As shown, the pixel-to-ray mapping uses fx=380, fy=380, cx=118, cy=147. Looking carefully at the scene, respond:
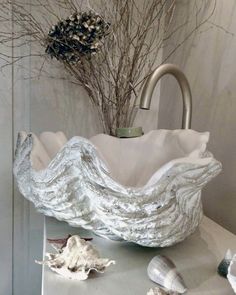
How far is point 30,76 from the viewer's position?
1.16 metres

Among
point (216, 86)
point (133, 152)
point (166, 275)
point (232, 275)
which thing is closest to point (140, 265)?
point (166, 275)

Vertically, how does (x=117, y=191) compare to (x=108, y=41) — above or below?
below

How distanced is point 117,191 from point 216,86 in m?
0.52

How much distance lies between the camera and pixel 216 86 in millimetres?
995

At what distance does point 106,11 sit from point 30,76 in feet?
0.99

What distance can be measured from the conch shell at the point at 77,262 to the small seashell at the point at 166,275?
0.07m

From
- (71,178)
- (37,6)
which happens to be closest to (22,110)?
(37,6)

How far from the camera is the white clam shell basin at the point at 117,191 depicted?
2.00ft

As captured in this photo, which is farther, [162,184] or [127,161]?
[127,161]

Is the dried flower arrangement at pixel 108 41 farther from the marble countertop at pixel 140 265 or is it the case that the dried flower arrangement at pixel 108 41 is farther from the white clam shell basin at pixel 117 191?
the marble countertop at pixel 140 265

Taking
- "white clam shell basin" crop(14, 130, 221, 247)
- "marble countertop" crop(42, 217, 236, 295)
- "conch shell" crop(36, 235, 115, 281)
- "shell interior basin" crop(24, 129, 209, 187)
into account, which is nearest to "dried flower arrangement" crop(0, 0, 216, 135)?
"shell interior basin" crop(24, 129, 209, 187)

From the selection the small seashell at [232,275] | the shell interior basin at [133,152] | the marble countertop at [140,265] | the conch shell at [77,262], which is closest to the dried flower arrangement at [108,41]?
the shell interior basin at [133,152]

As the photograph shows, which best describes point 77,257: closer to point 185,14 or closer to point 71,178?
point 71,178

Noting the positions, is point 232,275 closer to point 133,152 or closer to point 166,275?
point 166,275
